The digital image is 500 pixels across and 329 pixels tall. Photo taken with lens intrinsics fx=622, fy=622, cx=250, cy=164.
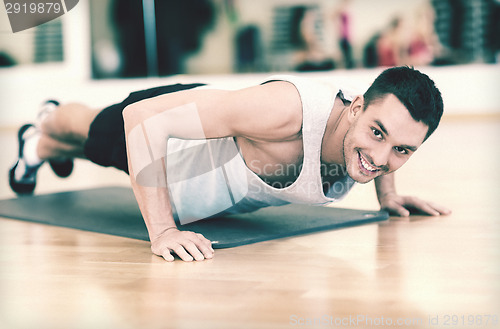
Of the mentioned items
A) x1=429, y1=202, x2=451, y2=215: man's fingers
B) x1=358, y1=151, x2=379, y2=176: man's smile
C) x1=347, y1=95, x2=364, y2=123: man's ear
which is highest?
A: x1=347, y1=95, x2=364, y2=123: man's ear

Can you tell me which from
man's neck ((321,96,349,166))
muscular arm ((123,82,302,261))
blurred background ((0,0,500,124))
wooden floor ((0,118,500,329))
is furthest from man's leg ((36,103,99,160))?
blurred background ((0,0,500,124))

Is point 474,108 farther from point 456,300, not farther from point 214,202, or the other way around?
point 456,300

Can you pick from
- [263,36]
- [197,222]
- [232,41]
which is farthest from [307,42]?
[197,222]

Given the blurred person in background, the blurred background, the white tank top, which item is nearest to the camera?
the white tank top

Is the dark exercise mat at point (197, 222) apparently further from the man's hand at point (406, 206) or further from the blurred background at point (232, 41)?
the blurred background at point (232, 41)

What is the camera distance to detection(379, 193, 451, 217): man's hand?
196 centimetres

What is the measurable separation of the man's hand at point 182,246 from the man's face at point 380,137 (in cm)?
40

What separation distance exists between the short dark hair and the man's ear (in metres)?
0.03

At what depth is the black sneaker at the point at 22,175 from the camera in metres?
2.39

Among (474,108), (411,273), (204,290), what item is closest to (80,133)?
(204,290)

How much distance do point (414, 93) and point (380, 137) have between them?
126 millimetres

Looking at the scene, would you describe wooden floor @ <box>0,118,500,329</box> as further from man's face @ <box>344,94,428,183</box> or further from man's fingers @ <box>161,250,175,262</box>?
man's face @ <box>344,94,428,183</box>

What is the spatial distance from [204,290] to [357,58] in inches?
235

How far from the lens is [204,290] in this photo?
46.6 inches
